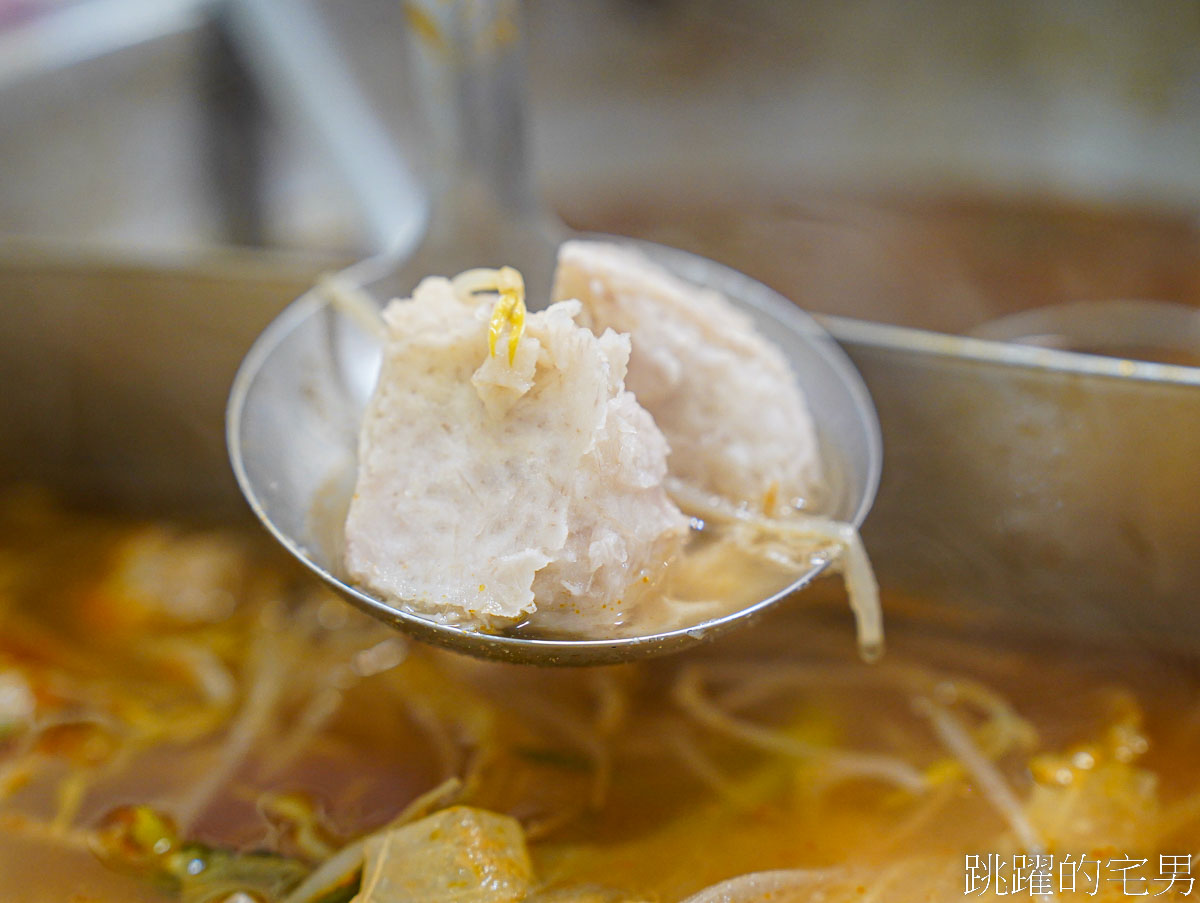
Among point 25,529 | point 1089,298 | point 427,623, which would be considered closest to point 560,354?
point 427,623

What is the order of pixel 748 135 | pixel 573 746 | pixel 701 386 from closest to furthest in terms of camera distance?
pixel 701 386
pixel 573 746
pixel 748 135

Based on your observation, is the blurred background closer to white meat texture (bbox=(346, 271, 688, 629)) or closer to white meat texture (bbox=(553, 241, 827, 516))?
white meat texture (bbox=(553, 241, 827, 516))

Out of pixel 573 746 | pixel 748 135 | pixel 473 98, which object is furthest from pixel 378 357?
pixel 748 135

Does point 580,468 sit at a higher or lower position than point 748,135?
lower

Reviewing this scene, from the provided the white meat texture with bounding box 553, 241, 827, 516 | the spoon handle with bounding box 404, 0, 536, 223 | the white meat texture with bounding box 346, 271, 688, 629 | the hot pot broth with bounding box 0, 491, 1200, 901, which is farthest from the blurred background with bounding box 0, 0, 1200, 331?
the white meat texture with bounding box 346, 271, 688, 629

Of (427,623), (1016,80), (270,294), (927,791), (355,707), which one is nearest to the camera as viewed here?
(427,623)

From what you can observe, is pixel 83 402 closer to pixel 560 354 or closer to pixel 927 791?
pixel 560 354

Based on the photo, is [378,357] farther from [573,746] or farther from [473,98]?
[573,746]
